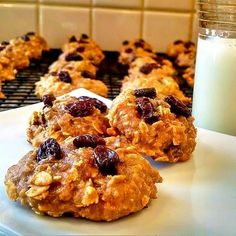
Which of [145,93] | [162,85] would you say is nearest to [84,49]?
[162,85]

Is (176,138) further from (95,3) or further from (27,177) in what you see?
(95,3)

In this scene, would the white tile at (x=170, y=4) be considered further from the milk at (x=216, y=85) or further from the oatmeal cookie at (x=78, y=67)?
the milk at (x=216, y=85)

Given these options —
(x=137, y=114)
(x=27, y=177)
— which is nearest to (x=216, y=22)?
(x=137, y=114)

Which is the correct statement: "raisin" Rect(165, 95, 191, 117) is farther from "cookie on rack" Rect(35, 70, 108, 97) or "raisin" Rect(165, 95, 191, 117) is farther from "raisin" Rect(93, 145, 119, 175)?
"cookie on rack" Rect(35, 70, 108, 97)

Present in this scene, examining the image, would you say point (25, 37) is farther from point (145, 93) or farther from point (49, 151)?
point (49, 151)

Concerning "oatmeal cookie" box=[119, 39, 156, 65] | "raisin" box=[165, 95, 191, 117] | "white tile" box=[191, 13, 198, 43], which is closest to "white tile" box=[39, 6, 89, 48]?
"oatmeal cookie" box=[119, 39, 156, 65]

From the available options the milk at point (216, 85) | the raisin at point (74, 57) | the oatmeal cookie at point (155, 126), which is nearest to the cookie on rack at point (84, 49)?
the raisin at point (74, 57)
